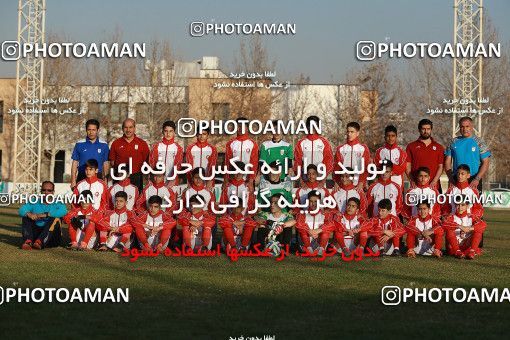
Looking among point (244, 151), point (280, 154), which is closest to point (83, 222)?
point (244, 151)

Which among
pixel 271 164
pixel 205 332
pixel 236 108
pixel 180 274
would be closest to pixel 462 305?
pixel 205 332

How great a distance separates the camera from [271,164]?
13.4m

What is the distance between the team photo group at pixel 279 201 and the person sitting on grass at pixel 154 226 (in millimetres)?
16

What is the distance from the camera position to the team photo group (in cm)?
1299

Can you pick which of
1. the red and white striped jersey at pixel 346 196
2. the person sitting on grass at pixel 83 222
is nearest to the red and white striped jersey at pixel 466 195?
the red and white striped jersey at pixel 346 196

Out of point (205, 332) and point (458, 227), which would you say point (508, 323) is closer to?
point (205, 332)

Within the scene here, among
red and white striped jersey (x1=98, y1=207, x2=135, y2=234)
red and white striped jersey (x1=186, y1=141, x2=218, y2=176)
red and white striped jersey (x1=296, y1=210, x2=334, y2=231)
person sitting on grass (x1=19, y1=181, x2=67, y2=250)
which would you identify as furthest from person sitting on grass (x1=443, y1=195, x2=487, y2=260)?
person sitting on grass (x1=19, y1=181, x2=67, y2=250)

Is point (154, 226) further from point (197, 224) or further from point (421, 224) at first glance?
point (421, 224)

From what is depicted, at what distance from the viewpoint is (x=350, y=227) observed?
13.1 m

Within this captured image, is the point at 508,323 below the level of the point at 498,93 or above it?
below

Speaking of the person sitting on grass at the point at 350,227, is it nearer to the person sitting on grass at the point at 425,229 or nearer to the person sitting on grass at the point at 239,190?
the person sitting on grass at the point at 425,229

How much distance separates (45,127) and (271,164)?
33292 mm

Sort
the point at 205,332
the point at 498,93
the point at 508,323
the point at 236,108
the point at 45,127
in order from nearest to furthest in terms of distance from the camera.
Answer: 1. the point at 205,332
2. the point at 508,323
3. the point at 236,108
4. the point at 498,93
5. the point at 45,127

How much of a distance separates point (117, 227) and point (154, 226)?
1.84ft
